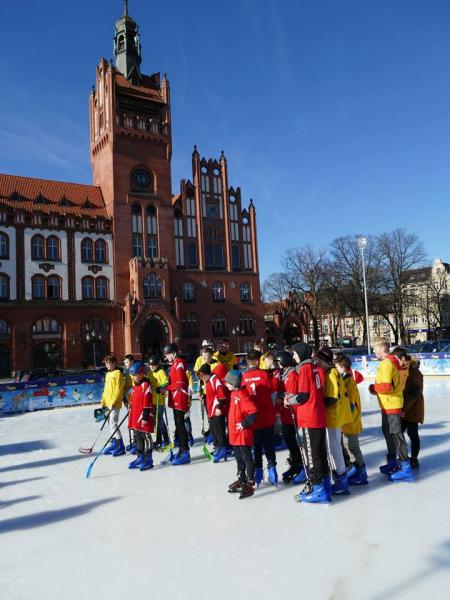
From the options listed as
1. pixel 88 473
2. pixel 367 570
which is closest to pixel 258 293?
pixel 88 473

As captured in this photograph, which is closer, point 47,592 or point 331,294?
point 47,592

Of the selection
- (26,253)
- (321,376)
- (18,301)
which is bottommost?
(321,376)

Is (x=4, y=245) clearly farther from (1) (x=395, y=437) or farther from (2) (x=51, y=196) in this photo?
(1) (x=395, y=437)

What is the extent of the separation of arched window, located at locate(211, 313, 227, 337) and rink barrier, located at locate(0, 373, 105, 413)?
82.5 ft

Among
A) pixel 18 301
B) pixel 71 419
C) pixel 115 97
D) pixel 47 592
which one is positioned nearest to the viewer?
pixel 47 592

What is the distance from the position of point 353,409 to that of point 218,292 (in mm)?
36543

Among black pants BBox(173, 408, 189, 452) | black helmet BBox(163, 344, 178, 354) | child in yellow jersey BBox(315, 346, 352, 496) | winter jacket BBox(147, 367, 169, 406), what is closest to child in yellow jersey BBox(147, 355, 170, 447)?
winter jacket BBox(147, 367, 169, 406)

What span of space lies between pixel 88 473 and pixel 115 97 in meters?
40.1

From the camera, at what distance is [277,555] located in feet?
12.9

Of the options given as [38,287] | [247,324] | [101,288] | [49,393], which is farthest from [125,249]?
[49,393]

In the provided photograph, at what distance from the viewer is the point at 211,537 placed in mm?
4418

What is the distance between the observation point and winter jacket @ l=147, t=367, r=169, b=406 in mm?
8250

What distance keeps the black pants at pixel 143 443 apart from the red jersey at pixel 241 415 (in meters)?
1.97

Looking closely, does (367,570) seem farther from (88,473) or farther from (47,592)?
(88,473)
